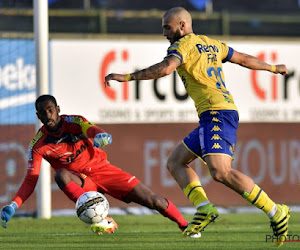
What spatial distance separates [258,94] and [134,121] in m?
2.15

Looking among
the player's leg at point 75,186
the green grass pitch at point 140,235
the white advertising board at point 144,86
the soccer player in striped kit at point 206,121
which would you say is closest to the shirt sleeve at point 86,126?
the player's leg at point 75,186

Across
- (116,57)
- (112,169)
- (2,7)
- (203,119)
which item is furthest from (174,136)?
(203,119)

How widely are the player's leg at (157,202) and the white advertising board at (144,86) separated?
14.3ft

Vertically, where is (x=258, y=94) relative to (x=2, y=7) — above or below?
below

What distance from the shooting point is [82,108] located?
12883 millimetres

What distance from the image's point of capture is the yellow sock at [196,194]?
745 centimetres

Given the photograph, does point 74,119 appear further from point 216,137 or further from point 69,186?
point 216,137

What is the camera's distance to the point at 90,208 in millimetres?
7992

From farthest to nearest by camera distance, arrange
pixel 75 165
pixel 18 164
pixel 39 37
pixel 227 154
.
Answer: pixel 18 164
pixel 39 37
pixel 75 165
pixel 227 154

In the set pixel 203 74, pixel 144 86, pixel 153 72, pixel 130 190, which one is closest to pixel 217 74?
pixel 203 74

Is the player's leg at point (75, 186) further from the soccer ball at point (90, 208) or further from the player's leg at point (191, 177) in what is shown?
the player's leg at point (191, 177)

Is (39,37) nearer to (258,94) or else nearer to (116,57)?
(116,57)

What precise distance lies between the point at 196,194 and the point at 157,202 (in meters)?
0.95

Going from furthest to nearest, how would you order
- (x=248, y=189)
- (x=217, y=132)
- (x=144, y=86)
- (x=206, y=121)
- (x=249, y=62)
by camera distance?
(x=144, y=86)
(x=249, y=62)
(x=206, y=121)
(x=217, y=132)
(x=248, y=189)
